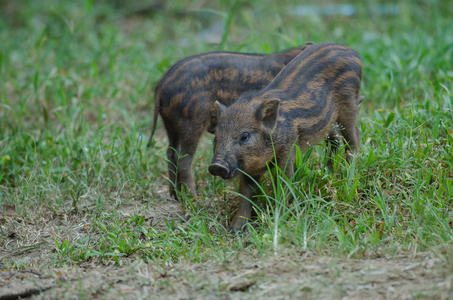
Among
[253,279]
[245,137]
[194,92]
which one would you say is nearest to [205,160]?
[194,92]

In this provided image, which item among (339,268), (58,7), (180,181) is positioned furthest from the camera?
(58,7)

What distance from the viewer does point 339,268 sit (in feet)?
11.3

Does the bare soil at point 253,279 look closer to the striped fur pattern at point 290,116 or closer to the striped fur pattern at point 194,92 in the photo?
the striped fur pattern at point 290,116

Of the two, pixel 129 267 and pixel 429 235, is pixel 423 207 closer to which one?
pixel 429 235

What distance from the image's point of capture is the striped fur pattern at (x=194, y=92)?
5.28m

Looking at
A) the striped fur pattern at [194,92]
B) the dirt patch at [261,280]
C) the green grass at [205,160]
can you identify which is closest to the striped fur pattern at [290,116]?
the green grass at [205,160]

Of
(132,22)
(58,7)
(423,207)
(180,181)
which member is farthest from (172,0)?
(423,207)

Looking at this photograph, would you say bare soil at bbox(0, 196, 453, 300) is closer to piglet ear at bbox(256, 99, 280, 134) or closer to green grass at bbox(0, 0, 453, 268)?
green grass at bbox(0, 0, 453, 268)

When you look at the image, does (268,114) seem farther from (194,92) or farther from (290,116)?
(194,92)

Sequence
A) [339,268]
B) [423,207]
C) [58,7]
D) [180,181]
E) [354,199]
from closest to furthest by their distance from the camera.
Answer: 1. [339,268]
2. [423,207]
3. [354,199]
4. [180,181]
5. [58,7]

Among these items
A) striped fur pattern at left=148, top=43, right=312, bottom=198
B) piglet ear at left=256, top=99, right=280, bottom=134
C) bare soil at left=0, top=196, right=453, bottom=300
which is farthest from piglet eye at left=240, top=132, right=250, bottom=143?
bare soil at left=0, top=196, right=453, bottom=300

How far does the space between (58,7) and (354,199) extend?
7386 millimetres

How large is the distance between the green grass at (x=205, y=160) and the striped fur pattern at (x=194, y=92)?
339 millimetres

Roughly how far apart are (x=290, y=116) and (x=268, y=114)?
0.85ft
